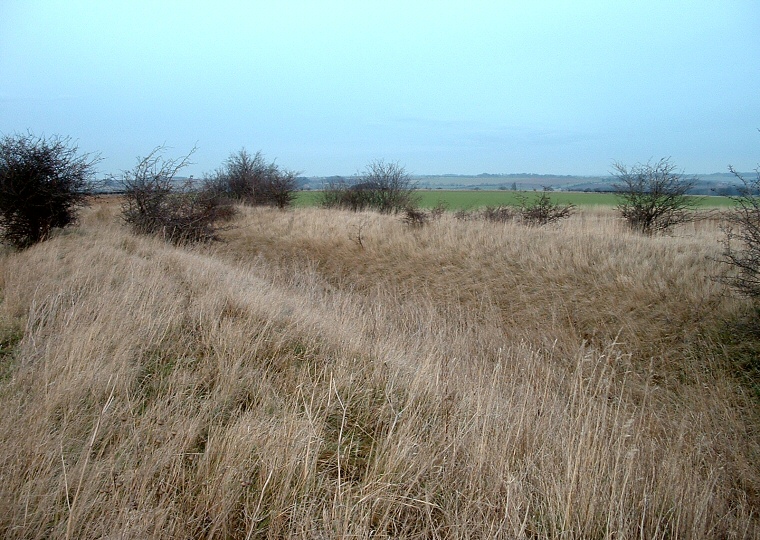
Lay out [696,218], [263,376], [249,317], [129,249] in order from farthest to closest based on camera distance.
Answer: [696,218] < [129,249] < [249,317] < [263,376]

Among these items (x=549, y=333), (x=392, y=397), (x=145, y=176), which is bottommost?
(x=549, y=333)

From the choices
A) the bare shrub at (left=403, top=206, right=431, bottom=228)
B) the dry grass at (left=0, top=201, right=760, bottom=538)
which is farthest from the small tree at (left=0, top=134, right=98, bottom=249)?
the bare shrub at (left=403, top=206, right=431, bottom=228)

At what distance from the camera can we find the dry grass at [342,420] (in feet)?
7.84

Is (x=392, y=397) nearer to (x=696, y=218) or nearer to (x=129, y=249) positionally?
(x=129, y=249)

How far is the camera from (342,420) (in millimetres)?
3314

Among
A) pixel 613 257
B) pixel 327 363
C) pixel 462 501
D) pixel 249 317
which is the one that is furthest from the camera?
pixel 613 257

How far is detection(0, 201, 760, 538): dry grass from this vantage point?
7.84 feet

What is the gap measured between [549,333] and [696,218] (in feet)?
32.1

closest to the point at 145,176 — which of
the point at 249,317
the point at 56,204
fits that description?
the point at 56,204

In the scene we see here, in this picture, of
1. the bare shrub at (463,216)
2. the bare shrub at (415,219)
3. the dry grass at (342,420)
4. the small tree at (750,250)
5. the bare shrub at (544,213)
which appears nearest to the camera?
the dry grass at (342,420)

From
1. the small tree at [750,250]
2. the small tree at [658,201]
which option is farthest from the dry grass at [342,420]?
the small tree at [658,201]

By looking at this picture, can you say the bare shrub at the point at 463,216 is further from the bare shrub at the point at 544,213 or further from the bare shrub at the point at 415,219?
the bare shrub at the point at 544,213

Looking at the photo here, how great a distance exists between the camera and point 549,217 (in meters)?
15.8

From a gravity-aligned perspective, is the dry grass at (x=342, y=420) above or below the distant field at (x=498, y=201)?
below
